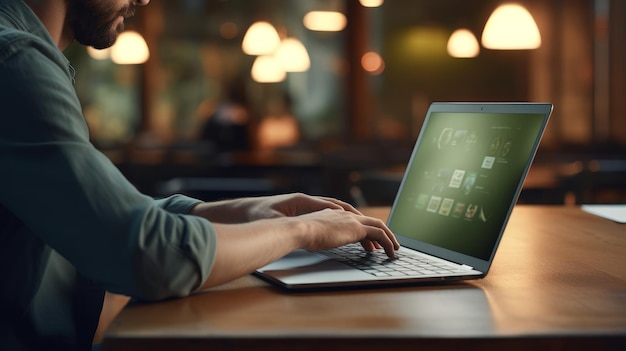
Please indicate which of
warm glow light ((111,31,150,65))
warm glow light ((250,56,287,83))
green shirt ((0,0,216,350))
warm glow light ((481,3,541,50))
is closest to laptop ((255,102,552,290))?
green shirt ((0,0,216,350))

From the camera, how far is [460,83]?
10.4m

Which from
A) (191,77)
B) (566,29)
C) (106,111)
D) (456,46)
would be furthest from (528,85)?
(106,111)

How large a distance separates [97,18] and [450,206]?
711 mm

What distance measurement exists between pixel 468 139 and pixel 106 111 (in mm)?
10409

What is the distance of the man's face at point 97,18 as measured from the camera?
1396 millimetres

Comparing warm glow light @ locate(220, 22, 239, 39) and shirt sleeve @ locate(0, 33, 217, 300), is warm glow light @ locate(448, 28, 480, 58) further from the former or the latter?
shirt sleeve @ locate(0, 33, 217, 300)

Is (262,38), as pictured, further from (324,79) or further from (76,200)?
(76,200)

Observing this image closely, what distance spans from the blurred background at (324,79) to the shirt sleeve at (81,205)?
585 cm

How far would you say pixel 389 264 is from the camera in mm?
1264

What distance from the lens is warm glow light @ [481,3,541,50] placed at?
5113mm

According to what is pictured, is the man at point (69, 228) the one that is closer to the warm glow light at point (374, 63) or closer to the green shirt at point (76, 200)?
the green shirt at point (76, 200)

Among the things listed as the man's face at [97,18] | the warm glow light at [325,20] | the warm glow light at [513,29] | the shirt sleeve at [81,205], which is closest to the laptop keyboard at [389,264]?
the shirt sleeve at [81,205]

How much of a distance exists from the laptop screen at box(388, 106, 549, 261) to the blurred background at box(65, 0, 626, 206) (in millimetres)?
5329

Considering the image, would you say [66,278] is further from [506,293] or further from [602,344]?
[602,344]
